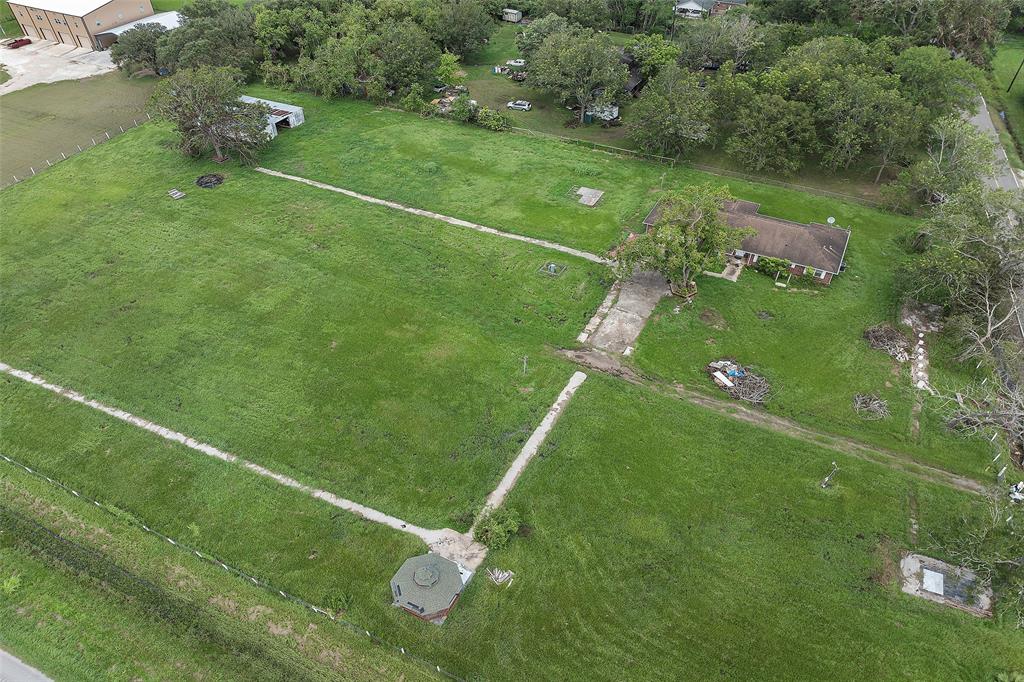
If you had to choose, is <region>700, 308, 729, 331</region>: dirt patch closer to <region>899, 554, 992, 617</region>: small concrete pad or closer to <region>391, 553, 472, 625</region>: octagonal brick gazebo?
<region>899, 554, 992, 617</region>: small concrete pad

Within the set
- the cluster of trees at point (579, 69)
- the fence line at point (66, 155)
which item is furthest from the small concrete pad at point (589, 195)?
the fence line at point (66, 155)

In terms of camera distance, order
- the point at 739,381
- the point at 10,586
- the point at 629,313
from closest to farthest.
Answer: the point at 10,586, the point at 739,381, the point at 629,313

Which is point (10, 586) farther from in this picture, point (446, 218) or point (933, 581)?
point (933, 581)

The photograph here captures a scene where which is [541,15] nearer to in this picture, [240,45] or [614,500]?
[240,45]

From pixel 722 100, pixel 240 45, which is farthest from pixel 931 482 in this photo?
pixel 240 45

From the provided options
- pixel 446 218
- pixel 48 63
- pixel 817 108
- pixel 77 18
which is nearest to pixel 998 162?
pixel 817 108

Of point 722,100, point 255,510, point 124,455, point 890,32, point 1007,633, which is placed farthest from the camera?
point 890,32
